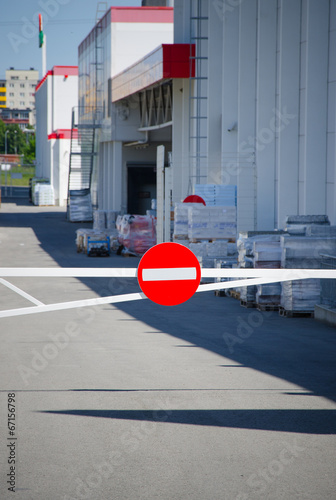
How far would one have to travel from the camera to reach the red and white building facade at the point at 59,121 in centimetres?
5725

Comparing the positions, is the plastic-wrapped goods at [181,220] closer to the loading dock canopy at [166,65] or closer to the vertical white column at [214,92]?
the vertical white column at [214,92]

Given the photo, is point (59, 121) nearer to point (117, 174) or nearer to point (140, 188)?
point (140, 188)

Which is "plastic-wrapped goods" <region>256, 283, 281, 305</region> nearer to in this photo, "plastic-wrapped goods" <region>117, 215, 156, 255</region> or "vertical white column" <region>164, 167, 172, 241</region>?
"vertical white column" <region>164, 167, 172, 241</region>

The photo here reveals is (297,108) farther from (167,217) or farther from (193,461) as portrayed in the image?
(193,461)

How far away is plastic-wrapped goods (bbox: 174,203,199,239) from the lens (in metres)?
19.2

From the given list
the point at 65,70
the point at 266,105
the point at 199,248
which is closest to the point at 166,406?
the point at 199,248

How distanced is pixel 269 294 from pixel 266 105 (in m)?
8.34

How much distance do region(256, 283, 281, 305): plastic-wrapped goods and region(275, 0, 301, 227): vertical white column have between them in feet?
18.9

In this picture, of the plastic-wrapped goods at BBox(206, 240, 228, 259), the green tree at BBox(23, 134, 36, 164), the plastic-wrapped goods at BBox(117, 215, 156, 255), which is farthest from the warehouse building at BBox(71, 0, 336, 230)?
the green tree at BBox(23, 134, 36, 164)

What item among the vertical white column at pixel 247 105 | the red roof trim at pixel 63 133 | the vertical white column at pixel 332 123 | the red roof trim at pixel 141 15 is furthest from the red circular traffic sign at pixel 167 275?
the red roof trim at pixel 63 133

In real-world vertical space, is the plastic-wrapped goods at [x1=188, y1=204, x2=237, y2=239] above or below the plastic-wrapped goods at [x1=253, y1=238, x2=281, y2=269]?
above

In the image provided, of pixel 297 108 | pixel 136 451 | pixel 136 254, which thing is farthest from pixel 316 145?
pixel 136 451

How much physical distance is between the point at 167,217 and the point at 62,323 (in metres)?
8.58

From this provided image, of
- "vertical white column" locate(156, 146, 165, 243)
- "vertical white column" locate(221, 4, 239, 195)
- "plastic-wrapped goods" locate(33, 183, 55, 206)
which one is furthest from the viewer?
"plastic-wrapped goods" locate(33, 183, 55, 206)
